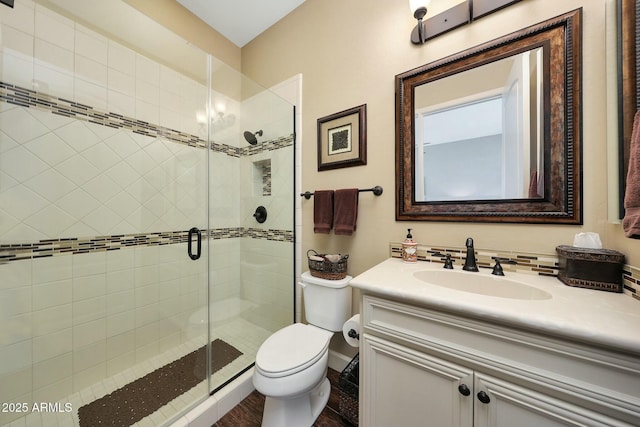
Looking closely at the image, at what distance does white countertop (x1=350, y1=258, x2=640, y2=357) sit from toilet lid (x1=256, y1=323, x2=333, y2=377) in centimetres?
50

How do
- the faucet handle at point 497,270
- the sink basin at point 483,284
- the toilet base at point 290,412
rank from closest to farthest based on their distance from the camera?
the sink basin at point 483,284, the faucet handle at point 497,270, the toilet base at point 290,412

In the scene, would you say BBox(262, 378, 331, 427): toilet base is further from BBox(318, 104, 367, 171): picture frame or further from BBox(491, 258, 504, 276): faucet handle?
BBox(318, 104, 367, 171): picture frame

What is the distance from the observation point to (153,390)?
1.36 metres

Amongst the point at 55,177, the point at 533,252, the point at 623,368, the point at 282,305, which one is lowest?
the point at 282,305

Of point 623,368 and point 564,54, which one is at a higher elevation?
point 564,54

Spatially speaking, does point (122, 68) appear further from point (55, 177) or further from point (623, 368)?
point (623, 368)

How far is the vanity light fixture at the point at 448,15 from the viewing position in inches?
42.9

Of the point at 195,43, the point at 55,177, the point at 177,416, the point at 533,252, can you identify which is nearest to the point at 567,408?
the point at 533,252

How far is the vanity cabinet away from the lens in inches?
22.0

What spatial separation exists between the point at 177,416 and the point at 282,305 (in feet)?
2.92

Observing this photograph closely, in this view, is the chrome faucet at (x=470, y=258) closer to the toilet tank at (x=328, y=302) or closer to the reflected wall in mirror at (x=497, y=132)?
the reflected wall in mirror at (x=497, y=132)

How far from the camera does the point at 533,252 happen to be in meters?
1.00

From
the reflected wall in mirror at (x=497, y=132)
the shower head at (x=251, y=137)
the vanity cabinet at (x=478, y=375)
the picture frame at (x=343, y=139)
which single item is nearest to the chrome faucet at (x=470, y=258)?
the reflected wall in mirror at (x=497, y=132)

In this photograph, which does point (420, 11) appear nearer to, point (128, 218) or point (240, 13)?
point (240, 13)
